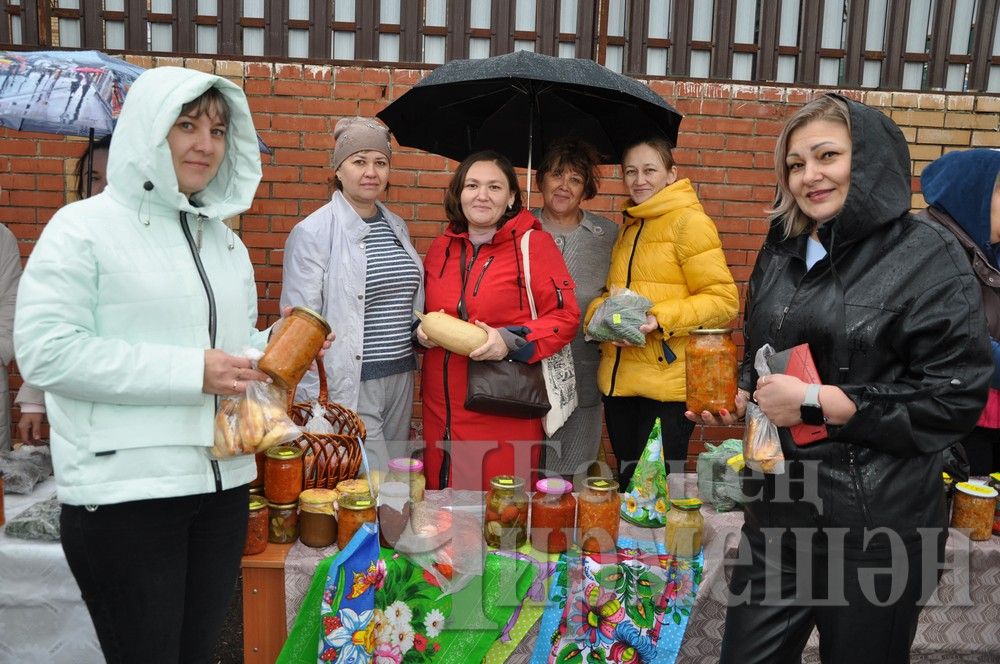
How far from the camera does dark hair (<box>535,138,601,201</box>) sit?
3.38 metres

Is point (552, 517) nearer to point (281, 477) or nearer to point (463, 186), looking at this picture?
point (281, 477)

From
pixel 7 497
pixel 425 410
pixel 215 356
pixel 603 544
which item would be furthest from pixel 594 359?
pixel 7 497

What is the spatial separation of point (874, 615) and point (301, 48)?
3972 mm

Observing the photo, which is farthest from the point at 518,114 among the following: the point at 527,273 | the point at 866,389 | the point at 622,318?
the point at 866,389

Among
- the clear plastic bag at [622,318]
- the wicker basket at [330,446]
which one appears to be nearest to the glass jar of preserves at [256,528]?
the wicker basket at [330,446]

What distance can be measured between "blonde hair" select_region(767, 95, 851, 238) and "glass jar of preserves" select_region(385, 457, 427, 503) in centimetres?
128

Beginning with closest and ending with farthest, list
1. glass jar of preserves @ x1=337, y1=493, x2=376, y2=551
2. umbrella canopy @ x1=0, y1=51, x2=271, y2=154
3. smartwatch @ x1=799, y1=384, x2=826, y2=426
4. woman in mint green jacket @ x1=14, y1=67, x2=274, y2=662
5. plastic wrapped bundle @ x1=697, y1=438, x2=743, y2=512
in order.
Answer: woman in mint green jacket @ x1=14, y1=67, x2=274, y2=662
smartwatch @ x1=799, y1=384, x2=826, y2=426
glass jar of preserves @ x1=337, y1=493, x2=376, y2=551
plastic wrapped bundle @ x1=697, y1=438, x2=743, y2=512
umbrella canopy @ x1=0, y1=51, x2=271, y2=154

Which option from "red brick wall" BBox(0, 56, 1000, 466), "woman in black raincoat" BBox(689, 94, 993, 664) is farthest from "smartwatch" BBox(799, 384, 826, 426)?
"red brick wall" BBox(0, 56, 1000, 466)

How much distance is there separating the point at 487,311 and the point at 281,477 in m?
1.07

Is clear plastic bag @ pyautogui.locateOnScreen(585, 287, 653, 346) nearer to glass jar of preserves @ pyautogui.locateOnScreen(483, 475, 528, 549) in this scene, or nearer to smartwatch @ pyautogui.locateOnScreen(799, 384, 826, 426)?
glass jar of preserves @ pyautogui.locateOnScreen(483, 475, 528, 549)

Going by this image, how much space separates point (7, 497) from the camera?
2570mm

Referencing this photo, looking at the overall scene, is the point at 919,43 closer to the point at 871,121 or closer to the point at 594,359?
the point at 594,359

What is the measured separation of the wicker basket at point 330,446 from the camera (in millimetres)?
2414

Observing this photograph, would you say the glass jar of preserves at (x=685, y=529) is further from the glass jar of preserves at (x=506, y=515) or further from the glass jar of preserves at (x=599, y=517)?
the glass jar of preserves at (x=506, y=515)
